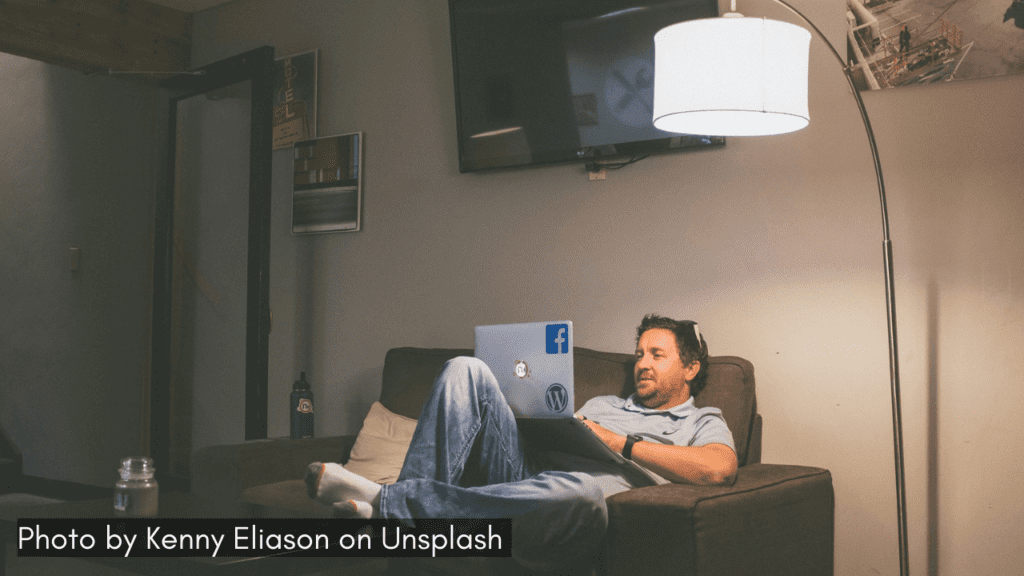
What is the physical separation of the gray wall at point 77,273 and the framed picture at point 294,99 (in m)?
1.08

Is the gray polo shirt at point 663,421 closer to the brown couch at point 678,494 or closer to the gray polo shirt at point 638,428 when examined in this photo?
the gray polo shirt at point 638,428

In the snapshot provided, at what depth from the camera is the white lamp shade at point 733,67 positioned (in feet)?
6.00

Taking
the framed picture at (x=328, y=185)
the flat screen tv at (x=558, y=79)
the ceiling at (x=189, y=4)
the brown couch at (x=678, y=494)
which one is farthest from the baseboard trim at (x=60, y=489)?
the flat screen tv at (x=558, y=79)

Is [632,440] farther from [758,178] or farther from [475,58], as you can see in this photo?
[475,58]

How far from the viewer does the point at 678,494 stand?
185 cm

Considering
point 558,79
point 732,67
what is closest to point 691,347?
point 732,67

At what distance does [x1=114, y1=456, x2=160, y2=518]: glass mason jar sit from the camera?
1986 millimetres

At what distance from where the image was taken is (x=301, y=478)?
2.79m

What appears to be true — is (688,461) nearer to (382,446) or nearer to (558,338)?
(558,338)

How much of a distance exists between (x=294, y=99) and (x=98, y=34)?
1.02 meters

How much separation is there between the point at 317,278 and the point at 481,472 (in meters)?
1.95

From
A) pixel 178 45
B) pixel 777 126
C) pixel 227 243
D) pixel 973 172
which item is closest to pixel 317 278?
pixel 227 243

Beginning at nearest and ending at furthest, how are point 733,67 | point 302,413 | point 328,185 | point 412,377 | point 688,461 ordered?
1. point 733,67
2. point 688,461
3. point 412,377
4. point 302,413
5. point 328,185

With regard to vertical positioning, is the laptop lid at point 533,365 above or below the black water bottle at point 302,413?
above
